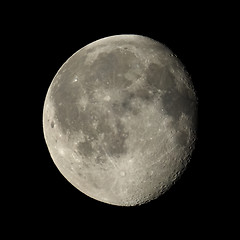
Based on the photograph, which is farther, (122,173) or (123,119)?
(122,173)

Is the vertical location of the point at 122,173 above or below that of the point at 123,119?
below

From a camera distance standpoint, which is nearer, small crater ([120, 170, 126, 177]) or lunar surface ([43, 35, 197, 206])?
lunar surface ([43, 35, 197, 206])

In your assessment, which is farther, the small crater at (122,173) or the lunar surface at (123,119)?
the small crater at (122,173)

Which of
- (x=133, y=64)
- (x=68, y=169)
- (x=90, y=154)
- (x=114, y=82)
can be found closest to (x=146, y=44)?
(x=133, y=64)

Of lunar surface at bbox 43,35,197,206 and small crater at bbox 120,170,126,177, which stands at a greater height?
lunar surface at bbox 43,35,197,206

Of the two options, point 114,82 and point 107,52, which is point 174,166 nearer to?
point 114,82

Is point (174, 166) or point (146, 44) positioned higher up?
point (146, 44)

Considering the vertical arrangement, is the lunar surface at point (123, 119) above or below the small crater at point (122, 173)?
above

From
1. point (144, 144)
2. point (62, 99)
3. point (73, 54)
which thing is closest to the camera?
point (144, 144)
